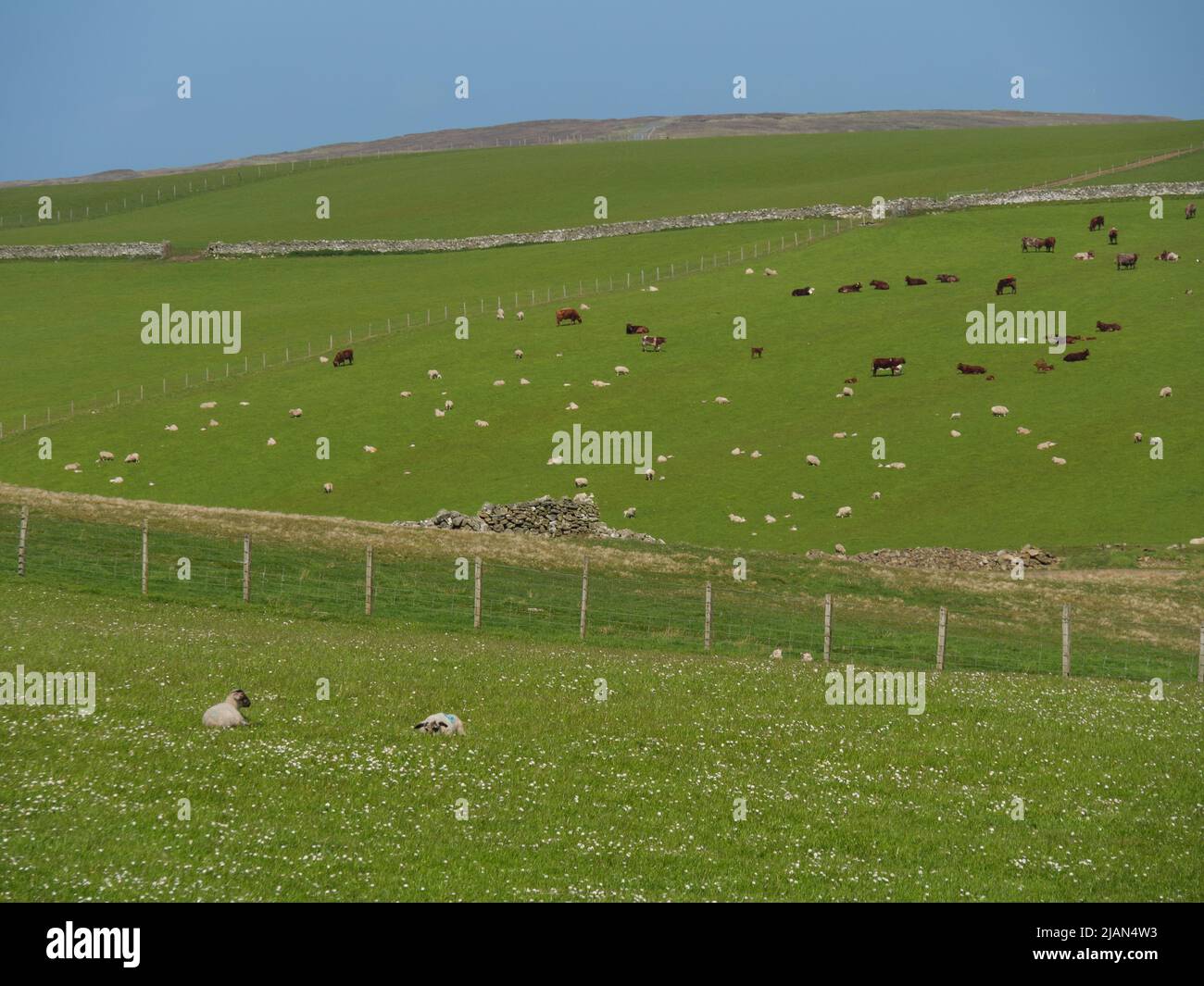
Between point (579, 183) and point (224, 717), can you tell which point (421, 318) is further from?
point (224, 717)

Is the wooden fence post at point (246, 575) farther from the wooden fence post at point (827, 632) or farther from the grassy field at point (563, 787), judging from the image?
the wooden fence post at point (827, 632)

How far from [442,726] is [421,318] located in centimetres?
8320

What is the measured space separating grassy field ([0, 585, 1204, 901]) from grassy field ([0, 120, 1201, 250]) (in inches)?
4187

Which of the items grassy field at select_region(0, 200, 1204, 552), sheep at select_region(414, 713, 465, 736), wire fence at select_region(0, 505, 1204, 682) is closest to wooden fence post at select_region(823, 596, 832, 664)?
wire fence at select_region(0, 505, 1204, 682)

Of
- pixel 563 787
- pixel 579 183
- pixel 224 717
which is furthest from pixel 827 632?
pixel 579 183

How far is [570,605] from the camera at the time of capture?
4728cm

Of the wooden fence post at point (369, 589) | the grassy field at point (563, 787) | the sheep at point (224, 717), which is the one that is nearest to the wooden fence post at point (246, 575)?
the wooden fence post at point (369, 589)

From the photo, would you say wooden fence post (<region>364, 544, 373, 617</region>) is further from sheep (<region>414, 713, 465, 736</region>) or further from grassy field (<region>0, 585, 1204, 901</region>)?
sheep (<region>414, 713, 465, 736</region>)

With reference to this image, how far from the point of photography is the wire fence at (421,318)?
90750 millimetres

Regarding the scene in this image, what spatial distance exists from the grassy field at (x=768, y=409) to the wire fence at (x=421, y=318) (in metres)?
1.83

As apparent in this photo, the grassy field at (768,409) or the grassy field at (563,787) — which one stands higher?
the grassy field at (768,409)

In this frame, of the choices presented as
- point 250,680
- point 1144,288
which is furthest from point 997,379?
point 250,680

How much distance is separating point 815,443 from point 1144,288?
33.2m
